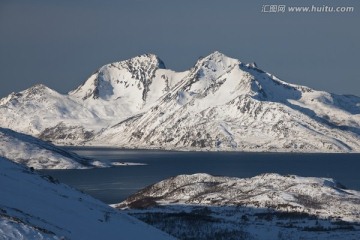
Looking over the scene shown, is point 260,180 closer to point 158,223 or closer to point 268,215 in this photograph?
Answer: point 268,215

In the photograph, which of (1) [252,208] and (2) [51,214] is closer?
(2) [51,214]

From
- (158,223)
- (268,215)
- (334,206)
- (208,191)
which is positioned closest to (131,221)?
(158,223)

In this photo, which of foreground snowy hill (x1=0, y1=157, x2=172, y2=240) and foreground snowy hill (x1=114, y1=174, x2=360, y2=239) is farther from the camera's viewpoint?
foreground snowy hill (x1=114, y1=174, x2=360, y2=239)

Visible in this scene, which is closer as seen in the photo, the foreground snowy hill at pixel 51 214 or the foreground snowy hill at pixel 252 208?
the foreground snowy hill at pixel 51 214

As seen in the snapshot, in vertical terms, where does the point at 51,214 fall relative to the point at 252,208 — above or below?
below
